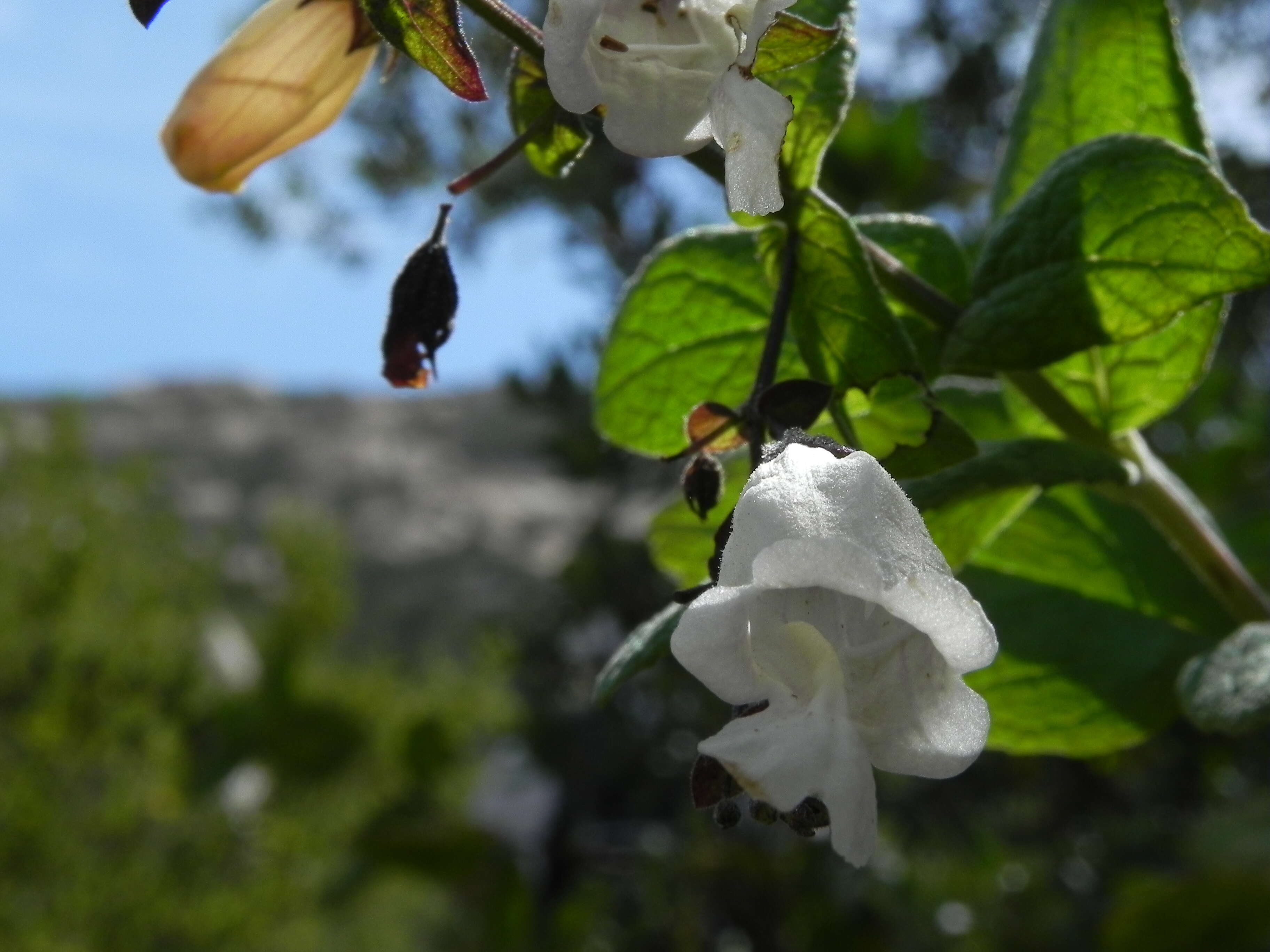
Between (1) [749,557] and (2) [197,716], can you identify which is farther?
(2) [197,716]

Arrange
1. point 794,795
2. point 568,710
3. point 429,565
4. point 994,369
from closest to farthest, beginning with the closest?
point 794,795 < point 994,369 < point 568,710 < point 429,565

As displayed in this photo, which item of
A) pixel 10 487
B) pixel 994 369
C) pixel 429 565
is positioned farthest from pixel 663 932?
pixel 429 565

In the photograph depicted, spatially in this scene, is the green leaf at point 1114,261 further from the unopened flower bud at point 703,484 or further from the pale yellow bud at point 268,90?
the pale yellow bud at point 268,90

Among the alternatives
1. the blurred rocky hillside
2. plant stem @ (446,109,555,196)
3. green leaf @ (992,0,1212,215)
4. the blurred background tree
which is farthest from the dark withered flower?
the blurred rocky hillside

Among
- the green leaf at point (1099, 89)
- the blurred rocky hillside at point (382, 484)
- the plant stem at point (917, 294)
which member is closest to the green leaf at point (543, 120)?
the plant stem at point (917, 294)

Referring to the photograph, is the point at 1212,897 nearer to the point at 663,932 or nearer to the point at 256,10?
the point at 663,932
